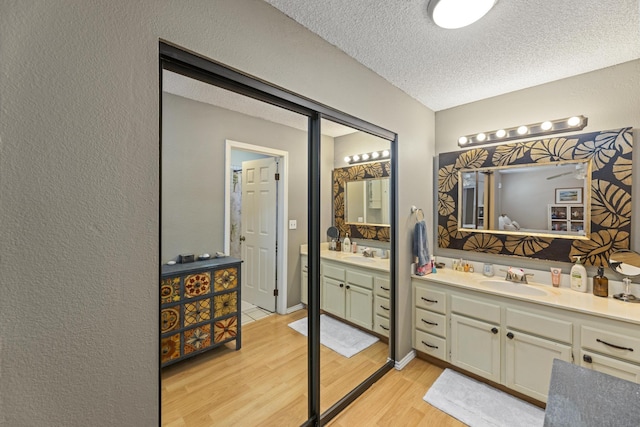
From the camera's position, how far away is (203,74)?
1197mm

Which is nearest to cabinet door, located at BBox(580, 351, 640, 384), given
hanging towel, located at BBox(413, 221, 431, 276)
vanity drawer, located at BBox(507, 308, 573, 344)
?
vanity drawer, located at BBox(507, 308, 573, 344)

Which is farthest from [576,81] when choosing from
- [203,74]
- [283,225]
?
[203,74]

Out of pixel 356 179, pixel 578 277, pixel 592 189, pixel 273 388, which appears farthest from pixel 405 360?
pixel 592 189

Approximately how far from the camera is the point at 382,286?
2379mm

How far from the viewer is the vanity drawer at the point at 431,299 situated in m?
2.31

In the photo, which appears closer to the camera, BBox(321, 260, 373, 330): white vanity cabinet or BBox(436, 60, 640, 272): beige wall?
BBox(436, 60, 640, 272): beige wall

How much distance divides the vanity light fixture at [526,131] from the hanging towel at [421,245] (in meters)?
0.94

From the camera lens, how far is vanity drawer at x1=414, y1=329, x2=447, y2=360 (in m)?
2.32

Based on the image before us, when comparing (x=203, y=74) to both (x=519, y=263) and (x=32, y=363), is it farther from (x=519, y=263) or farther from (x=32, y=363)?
(x=519, y=263)

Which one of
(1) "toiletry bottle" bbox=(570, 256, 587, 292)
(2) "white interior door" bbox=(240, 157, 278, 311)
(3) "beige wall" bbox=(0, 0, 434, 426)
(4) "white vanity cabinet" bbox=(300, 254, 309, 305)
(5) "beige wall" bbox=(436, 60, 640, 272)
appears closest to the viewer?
(3) "beige wall" bbox=(0, 0, 434, 426)

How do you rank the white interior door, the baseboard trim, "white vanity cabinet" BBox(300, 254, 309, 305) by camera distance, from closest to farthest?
the white interior door < "white vanity cabinet" BBox(300, 254, 309, 305) < the baseboard trim

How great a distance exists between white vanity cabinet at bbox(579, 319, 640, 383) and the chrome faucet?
22.5 inches

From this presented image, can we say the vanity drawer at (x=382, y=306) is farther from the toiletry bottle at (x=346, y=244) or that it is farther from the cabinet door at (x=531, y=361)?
the cabinet door at (x=531, y=361)

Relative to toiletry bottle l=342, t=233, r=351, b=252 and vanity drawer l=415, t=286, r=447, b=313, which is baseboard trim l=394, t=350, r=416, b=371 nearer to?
vanity drawer l=415, t=286, r=447, b=313
